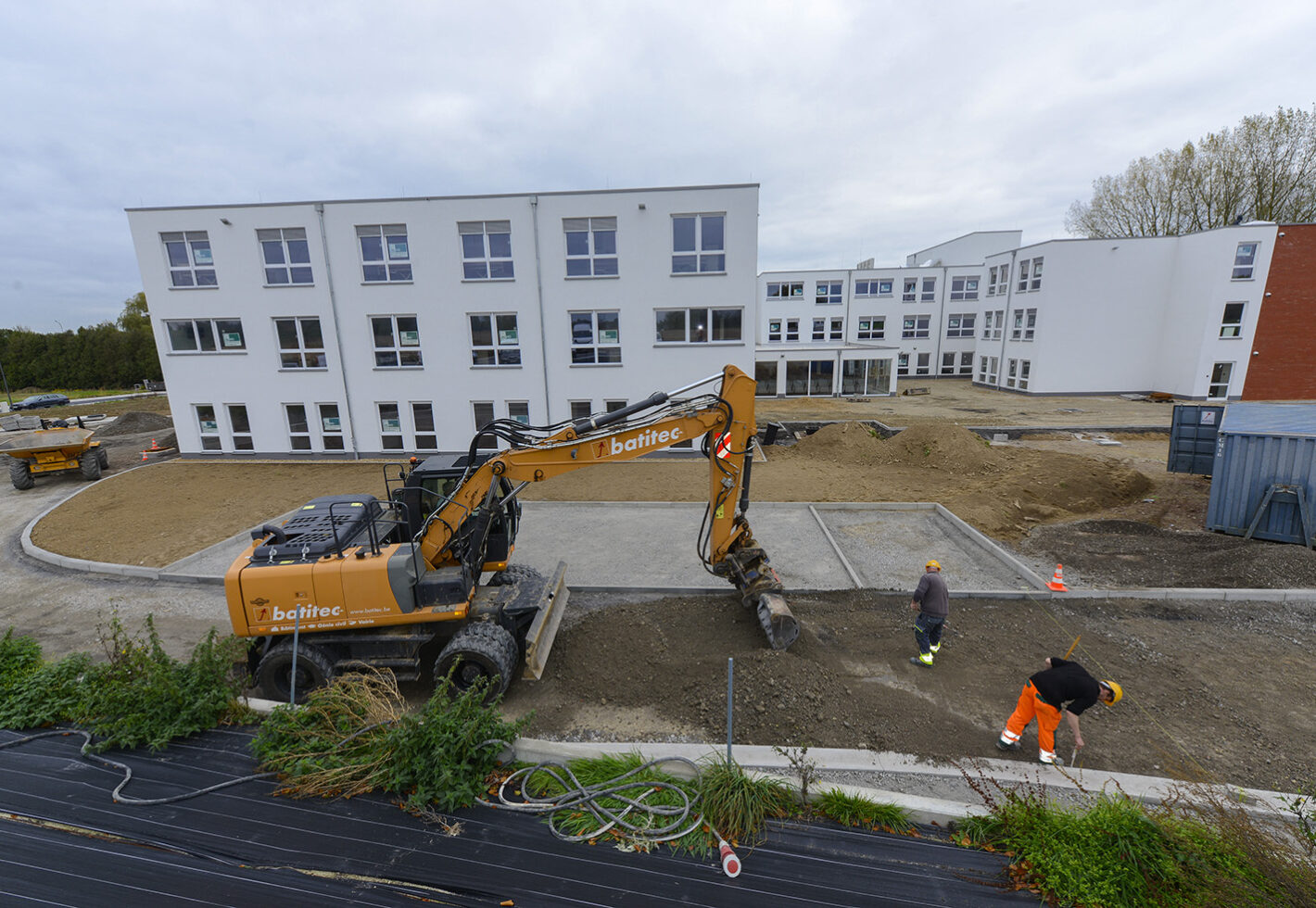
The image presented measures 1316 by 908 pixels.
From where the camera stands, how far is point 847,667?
277 inches

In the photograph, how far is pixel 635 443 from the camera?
6.95 metres

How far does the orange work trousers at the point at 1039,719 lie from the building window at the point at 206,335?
22.7 meters

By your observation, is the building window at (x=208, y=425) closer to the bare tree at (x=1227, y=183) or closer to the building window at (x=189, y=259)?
the building window at (x=189, y=259)

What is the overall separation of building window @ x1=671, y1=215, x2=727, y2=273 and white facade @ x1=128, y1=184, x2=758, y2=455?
0.15 feet

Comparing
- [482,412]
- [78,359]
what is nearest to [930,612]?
[482,412]

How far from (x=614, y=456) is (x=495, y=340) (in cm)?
1299

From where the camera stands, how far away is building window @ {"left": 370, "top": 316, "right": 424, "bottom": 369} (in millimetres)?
18391

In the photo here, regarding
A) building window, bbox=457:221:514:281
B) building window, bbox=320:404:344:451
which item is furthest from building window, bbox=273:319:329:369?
building window, bbox=457:221:514:281

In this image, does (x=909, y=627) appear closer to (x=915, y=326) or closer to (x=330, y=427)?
(x=330, y=427)

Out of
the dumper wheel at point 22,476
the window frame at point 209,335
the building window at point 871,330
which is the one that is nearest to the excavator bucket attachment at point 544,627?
the window frame at point 209,335

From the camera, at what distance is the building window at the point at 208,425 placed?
19.6m

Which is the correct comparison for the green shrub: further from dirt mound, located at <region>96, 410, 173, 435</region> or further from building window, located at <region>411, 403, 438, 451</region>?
dirt mound, located at <region>96, 410, 173, 435</region>

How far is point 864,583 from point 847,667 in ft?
8.33

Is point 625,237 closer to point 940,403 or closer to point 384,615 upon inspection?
point 384,615
